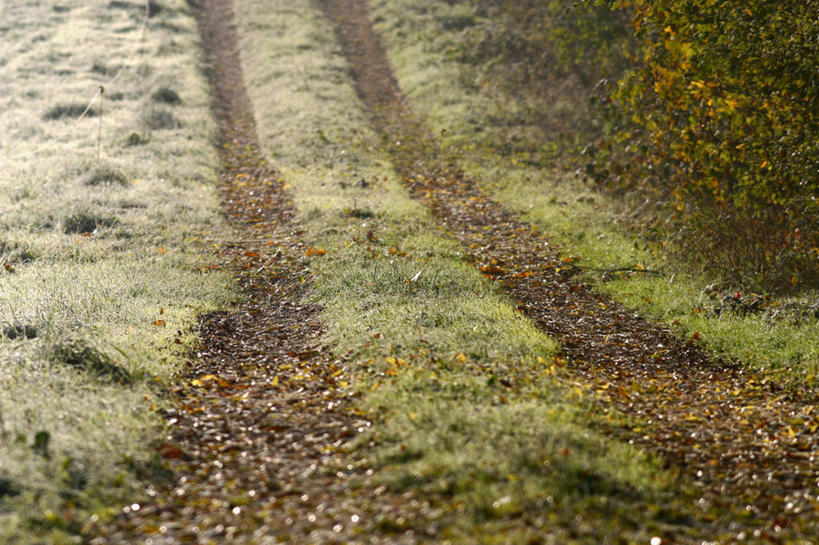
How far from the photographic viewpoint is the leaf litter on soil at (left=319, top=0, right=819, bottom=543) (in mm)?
4602

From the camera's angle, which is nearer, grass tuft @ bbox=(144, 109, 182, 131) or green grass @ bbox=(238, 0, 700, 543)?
green grass @ bbox=(238, 0, 700, 543)

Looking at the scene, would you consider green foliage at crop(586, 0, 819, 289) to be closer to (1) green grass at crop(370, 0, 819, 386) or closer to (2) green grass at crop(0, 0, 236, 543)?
(1) green grass at crop(370, 0, 819, 386)

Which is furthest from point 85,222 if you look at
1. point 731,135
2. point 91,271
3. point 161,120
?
point 731,135

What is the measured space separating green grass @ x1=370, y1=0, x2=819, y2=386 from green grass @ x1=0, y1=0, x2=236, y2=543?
17.3 feet

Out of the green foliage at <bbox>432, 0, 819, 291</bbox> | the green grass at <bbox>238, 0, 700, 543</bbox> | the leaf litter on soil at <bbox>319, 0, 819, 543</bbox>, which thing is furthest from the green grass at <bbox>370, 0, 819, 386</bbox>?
the green grass at <bbox>238, 0, 700, 543</bbox>

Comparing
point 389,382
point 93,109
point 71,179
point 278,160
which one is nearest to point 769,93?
point 389,382

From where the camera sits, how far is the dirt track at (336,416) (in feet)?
13.9

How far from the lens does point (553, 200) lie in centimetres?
1302

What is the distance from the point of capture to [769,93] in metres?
7.56

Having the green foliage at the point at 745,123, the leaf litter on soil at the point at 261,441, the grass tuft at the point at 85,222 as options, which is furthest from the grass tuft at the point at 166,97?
the green foliage at the point at 745,123

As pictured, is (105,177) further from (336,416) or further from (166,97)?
(336,416)

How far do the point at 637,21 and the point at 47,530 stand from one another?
8.29 meters

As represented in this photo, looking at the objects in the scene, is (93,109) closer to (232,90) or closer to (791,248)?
(232,90)

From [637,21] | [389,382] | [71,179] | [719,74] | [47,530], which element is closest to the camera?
[47,530]
